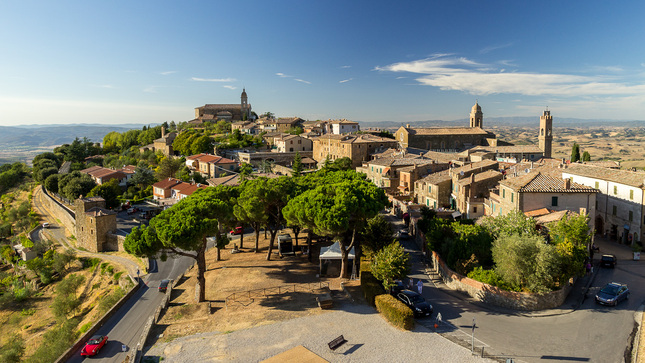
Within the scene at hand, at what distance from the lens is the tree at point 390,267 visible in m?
21.2

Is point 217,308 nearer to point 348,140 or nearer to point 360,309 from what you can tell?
point 360,309

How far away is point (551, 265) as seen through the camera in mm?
19719

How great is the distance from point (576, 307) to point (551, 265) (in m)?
2.54

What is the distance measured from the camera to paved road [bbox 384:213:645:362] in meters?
15.7

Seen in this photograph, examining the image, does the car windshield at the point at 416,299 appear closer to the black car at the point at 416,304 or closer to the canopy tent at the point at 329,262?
the black car at the point at 416,304

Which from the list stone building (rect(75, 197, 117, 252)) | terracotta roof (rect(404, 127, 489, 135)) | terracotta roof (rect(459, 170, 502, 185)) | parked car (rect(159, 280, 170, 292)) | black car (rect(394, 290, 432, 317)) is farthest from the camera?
terracotta roof (rect(404, 127, 489, 135))

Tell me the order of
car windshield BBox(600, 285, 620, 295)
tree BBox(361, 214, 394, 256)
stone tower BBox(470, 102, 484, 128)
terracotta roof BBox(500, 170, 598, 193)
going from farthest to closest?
stone tower BBox(470, 102, 484, 128), terracotta roof BBox(500, 170, 598, 193), tree BBox(361, 214, 394, 256), car windshield BBox(600, 285, 620, 295)

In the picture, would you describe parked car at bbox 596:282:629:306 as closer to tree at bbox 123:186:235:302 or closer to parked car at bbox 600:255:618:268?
parked car at bbox 600:255:618:268

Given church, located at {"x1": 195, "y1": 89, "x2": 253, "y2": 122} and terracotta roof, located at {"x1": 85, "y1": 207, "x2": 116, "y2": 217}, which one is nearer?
terracotta roof, located at {"x1": 85, "y1": 207, "x2": 116, "y2": 217}

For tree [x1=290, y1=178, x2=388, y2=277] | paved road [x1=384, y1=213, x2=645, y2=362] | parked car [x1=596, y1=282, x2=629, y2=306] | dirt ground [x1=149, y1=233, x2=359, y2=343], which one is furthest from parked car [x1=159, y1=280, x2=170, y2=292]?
parked car [x1=596, y1=282, x2=629, y2=306]

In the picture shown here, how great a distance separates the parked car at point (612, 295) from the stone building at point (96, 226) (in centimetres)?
4161

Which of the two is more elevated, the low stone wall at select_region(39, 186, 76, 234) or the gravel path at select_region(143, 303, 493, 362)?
the gravel path at select_region(143, 303, 493, 362)

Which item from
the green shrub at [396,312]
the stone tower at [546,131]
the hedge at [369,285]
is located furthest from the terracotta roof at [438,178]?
the stone tower at [546,131]

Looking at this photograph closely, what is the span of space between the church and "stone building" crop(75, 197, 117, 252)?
84.7 m
